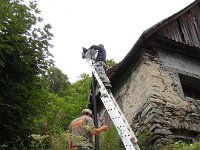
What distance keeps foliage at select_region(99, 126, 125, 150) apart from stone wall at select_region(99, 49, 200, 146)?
930 millimetres

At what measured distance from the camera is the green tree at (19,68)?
5742 millimetres

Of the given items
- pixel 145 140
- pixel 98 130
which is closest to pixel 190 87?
pixel 145 140

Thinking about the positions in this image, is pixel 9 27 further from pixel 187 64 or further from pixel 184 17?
pixel 184 17

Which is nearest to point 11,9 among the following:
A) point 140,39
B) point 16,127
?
point 16,127

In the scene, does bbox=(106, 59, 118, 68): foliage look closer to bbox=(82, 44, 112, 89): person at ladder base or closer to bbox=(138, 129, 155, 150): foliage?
bbox=(138, 129, 155, 150): foliage

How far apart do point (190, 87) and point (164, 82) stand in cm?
164

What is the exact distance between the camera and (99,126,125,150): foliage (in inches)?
319

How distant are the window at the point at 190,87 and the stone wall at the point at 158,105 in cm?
64

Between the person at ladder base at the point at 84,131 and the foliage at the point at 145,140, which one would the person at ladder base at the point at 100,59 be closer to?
the person at ladder base at the point at 84,131

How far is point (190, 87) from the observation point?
11055 mm

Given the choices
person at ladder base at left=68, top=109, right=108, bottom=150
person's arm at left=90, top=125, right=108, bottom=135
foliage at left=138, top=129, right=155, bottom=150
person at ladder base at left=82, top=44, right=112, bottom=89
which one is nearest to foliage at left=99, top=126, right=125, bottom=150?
foliage at left=138, top=129, right=155, bottom=150

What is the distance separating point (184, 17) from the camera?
41.2 ft

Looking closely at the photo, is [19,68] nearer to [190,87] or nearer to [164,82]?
[164,82]

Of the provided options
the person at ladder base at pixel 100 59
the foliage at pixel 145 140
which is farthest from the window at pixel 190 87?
the person at ladder base at pixel 100 59
